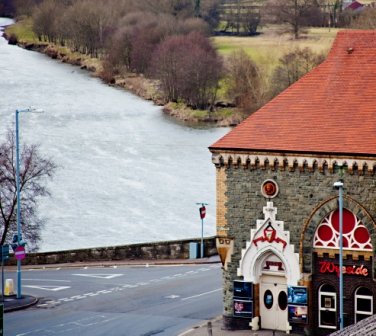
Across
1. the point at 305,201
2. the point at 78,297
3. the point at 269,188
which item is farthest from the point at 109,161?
the point at 305,201

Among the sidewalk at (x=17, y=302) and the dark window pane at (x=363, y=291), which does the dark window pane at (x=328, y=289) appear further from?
the sidewalk at (x=17, y=302)

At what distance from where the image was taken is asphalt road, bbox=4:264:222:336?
144 feet

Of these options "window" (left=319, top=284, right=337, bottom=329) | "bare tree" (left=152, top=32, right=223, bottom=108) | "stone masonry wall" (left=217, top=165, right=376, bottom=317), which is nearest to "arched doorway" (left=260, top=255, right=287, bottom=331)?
"stone masonry wall" (left=217, top=165, right=376, bottom=317)

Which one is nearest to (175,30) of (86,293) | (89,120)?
(89,120)

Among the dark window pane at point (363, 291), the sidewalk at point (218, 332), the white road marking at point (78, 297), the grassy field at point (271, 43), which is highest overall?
the grassy field at point (271, 43)

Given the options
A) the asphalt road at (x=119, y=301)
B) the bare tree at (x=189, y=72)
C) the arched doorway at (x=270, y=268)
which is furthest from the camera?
the bare tree at (x=189, y=72)

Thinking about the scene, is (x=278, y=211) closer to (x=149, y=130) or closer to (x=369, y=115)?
(x=369, y=115)

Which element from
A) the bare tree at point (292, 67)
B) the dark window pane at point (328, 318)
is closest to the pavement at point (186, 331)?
the dark window pane at point (328, 318)

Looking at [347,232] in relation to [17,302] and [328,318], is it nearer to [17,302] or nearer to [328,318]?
[328,318]

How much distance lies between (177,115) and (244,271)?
93682mm

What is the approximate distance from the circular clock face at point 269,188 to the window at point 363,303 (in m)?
3.67

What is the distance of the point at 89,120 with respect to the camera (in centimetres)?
12575

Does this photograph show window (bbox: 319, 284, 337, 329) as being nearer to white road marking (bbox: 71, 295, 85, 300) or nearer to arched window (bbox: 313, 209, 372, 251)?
arched window (bbox: 313, 209, 372, 251)

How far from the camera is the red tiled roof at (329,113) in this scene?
41.3 m
